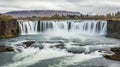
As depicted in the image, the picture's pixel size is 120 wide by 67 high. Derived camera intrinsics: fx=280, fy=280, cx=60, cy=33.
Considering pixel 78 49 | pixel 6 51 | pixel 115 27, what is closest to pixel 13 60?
pixel 6 51

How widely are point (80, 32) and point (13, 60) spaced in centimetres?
2504

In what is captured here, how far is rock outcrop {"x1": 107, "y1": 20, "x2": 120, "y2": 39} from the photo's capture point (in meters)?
41.3

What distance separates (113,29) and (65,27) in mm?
8942

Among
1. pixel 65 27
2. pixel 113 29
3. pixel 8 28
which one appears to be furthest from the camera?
pixel 65 27

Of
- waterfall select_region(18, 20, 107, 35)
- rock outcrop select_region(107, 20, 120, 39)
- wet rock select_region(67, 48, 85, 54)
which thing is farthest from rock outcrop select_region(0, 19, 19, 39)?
wet rock select_region(67, 48, 85, 54)

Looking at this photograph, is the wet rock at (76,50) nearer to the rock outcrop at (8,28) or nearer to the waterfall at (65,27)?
the rock outcrop at (8,28)

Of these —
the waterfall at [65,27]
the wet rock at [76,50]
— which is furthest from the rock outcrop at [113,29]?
the wet rock at [76,50]

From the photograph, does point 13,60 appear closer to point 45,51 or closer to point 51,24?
point 45,51

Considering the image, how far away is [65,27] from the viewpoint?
4834 centimetres

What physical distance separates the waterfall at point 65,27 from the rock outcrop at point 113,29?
123cm

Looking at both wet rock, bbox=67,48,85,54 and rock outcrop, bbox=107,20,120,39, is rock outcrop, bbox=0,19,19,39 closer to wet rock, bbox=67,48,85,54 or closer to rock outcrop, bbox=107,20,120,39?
rock outcrop, bbox=107,20,120,39

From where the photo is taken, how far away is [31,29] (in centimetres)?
4678

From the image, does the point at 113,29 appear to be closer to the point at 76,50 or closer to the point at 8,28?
the point at 8,28

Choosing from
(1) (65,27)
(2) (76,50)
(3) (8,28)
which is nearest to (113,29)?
(1) (65,27)
